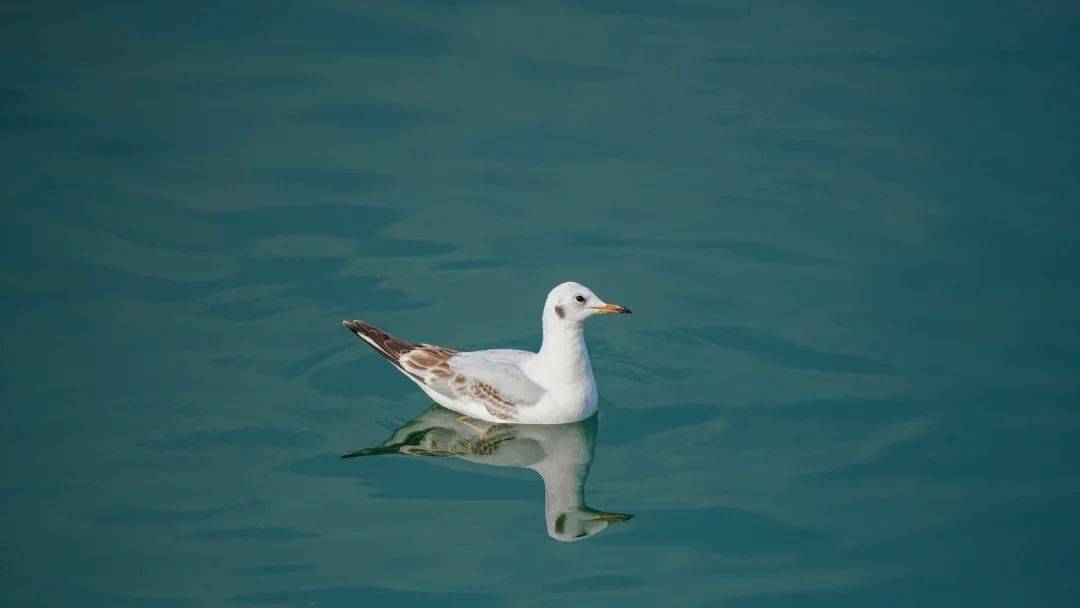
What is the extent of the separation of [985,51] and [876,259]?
17.0 feet

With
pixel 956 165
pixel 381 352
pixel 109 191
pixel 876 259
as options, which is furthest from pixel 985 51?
pixel 109 191

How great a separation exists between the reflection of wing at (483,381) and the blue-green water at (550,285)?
18.3 inches

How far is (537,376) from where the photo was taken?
39.0 feet

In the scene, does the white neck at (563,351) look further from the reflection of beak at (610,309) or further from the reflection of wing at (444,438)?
the reflection of wing at (444,438)

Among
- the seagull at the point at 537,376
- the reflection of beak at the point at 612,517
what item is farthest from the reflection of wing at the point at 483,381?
the reflection of beak at the point at 612,517

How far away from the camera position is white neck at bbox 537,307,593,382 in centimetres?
1177

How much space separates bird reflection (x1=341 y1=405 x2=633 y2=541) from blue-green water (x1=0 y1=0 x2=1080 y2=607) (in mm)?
154

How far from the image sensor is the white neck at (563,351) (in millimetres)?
11766

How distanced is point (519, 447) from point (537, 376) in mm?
628

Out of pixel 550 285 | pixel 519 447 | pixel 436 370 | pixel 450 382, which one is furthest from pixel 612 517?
pixel 550 285

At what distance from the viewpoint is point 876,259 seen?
47.1 ft

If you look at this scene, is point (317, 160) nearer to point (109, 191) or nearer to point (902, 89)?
point (109, 191)

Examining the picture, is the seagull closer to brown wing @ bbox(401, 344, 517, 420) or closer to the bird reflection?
brown wing @ bbox(401, 344, 517, 420)

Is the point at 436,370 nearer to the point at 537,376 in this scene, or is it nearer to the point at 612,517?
the point at 537,376
